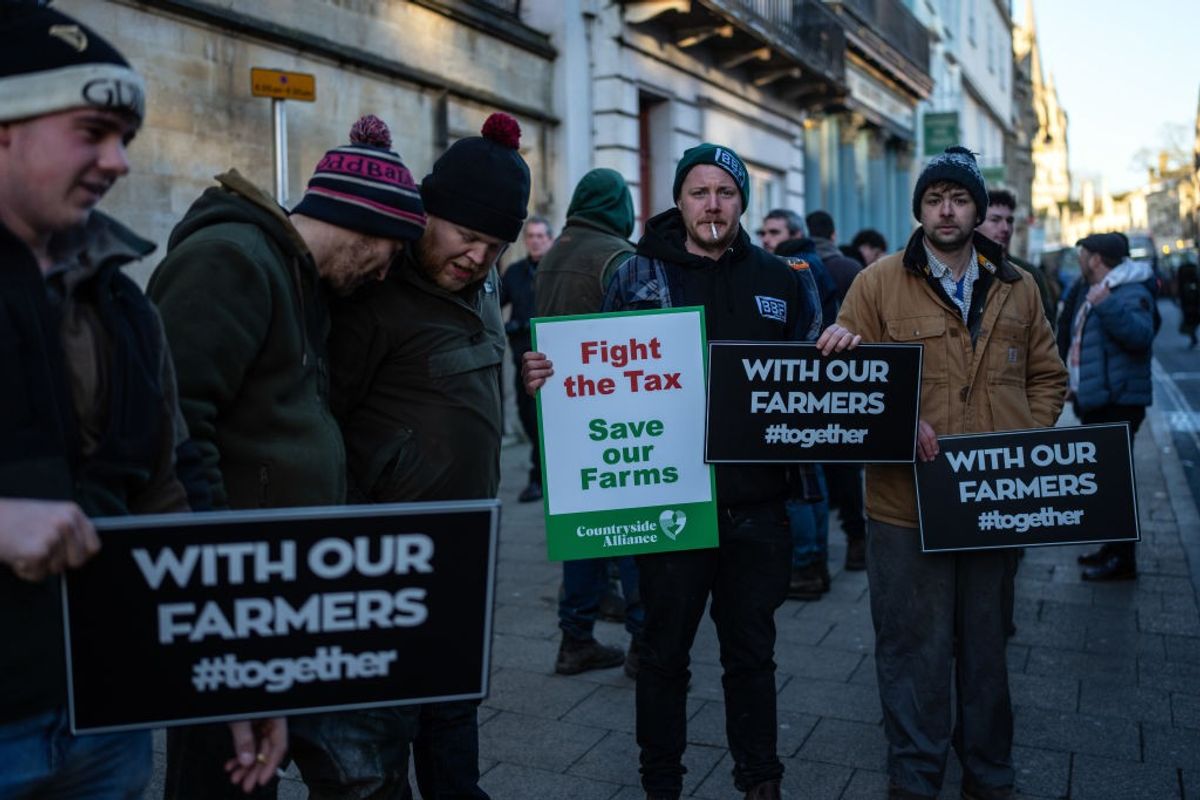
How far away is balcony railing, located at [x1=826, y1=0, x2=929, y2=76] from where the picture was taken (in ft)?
71.0

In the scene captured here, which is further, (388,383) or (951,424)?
(951,424)

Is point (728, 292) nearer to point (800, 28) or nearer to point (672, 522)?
point (672, 522)

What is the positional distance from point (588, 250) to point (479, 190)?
201 centimetres

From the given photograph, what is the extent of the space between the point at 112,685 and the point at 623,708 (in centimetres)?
297

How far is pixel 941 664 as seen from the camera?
372cm

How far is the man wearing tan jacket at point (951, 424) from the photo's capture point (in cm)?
370

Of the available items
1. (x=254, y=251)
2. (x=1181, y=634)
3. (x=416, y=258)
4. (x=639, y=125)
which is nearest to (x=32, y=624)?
(x=254, y=251)

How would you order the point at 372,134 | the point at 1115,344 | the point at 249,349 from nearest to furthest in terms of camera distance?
1. the point at 249,349
2. the point at 372,134
3. the point at 1115,344

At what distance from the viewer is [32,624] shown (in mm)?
1756

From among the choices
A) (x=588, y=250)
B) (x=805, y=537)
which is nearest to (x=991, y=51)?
(x=805, y=537)

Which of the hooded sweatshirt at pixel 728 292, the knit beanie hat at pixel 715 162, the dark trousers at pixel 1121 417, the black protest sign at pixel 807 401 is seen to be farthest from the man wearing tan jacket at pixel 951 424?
the dark trousers at pixel 1121 417

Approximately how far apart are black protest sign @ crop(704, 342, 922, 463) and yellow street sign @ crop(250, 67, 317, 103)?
4.38 meters

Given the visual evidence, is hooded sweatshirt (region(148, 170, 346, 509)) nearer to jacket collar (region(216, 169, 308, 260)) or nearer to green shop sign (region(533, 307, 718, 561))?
jacket collar (region(216, 169, 308, 260))

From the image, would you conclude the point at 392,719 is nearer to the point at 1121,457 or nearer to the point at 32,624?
the point at 32,624
